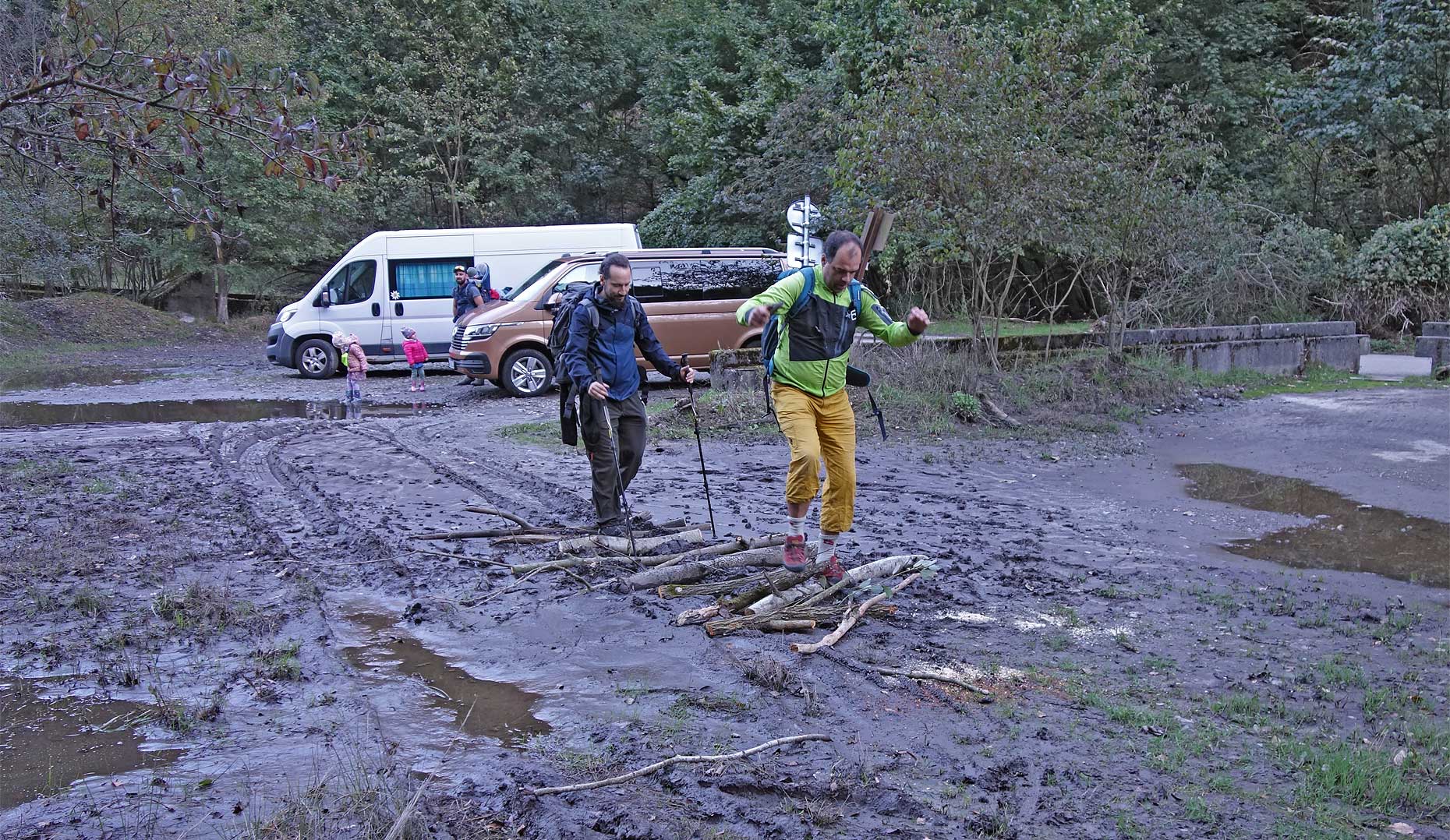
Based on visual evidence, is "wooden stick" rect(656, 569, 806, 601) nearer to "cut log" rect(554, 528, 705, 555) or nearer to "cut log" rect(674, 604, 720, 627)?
"cut log" rect(674, 604, 720, 627)

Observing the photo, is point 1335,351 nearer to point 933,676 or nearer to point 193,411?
point 933,676

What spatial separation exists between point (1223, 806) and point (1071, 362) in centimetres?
1271

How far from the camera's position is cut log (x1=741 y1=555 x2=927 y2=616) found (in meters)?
5.93

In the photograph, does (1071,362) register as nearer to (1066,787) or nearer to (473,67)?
(1066,787)

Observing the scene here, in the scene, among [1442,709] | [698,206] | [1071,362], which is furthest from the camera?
[698,206]

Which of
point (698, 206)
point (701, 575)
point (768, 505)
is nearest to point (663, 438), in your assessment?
point (768, 505)

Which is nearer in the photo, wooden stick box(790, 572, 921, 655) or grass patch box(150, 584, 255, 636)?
wooden stick box(790, 572, 921, 655)

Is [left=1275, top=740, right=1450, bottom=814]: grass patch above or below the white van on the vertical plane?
below

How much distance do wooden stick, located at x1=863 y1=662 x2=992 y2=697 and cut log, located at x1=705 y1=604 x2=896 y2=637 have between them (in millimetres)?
695

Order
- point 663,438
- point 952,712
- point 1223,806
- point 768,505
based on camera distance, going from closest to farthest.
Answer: point 1223,806, point 952,712, point 768,505, point 663,438

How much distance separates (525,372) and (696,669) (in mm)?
11906

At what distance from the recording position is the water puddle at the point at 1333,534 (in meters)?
7.87

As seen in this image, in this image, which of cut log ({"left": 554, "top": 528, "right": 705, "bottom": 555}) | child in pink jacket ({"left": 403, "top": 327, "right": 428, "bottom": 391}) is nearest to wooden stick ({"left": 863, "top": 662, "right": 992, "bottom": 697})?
cut log ({"left": 554, "top": 528, "right": 705, "bottom": 555})

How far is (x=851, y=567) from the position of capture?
692cm
